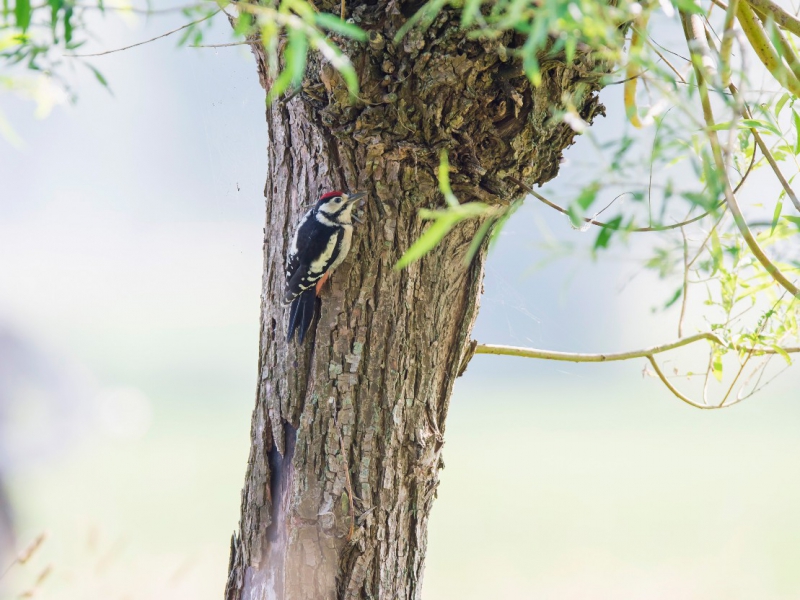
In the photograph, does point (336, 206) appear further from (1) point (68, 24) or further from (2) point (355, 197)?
(1) point (68, 24)

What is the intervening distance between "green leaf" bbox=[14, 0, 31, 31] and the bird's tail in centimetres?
70

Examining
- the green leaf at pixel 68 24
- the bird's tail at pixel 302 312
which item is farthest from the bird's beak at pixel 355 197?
the green leaf at pixel 68 24

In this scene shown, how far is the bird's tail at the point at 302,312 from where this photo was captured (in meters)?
1.23

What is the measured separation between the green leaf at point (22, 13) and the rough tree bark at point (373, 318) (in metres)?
0.51

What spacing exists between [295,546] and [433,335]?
1.50ft

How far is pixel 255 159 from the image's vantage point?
1623mm

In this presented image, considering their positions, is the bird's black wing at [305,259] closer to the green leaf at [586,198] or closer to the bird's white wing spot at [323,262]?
the bird's white wing spot at [323,262]

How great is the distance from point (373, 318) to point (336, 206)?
0.69 feet

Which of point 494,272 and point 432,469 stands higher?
point 494,272

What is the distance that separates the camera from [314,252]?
119cm

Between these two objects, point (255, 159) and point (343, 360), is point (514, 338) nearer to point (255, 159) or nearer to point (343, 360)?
point (343, 360)

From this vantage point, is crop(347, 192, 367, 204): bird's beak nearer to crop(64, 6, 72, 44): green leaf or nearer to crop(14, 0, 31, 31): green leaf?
crop(64, 6, 72, 44): green leaf

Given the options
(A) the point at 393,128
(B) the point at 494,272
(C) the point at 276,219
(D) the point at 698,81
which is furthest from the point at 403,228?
(D) the point at 698,81

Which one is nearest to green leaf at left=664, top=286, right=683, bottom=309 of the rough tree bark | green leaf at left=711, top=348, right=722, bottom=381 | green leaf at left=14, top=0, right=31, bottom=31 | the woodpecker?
the rough tree bark
